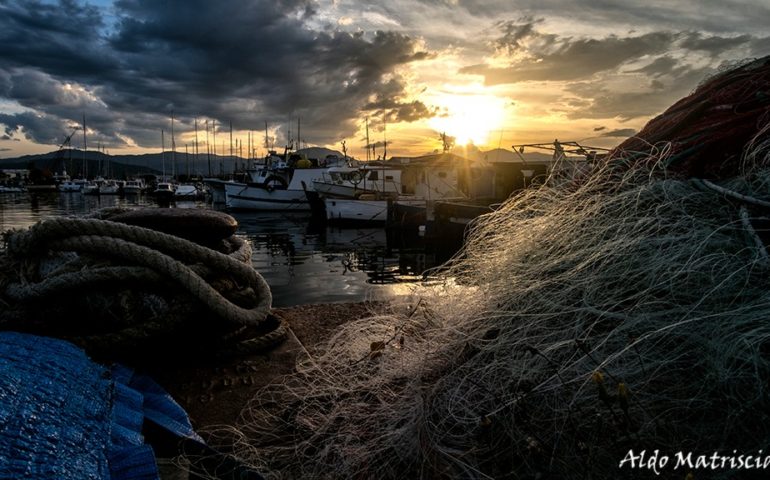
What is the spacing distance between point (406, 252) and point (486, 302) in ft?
54.0

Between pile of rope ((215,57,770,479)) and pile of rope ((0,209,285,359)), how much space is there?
770mm

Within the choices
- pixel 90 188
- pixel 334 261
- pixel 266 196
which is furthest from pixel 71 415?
pixel 90 188

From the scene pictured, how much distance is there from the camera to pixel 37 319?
280 centimetres

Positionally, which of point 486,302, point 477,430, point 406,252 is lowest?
point 406,252

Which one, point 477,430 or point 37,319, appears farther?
point 37,319

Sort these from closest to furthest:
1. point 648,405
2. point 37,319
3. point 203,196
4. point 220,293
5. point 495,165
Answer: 1. point 648,405
2. point 37,319
3. point 220,293
4. point 495,165
5. point 203,196

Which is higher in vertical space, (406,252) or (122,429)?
(122,429)

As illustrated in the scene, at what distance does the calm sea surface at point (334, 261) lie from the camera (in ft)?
39.8

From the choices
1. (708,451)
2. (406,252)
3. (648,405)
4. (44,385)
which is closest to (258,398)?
(44,385)

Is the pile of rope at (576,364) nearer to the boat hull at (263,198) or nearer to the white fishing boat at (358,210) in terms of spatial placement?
the white fishing boat at (358,210)

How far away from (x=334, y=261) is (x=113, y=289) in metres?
14.4

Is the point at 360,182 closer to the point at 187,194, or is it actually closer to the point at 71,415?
the point at 71,415

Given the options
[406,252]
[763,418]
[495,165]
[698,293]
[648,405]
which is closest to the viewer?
[763,418]

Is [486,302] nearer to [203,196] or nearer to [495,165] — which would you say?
[495,165]
